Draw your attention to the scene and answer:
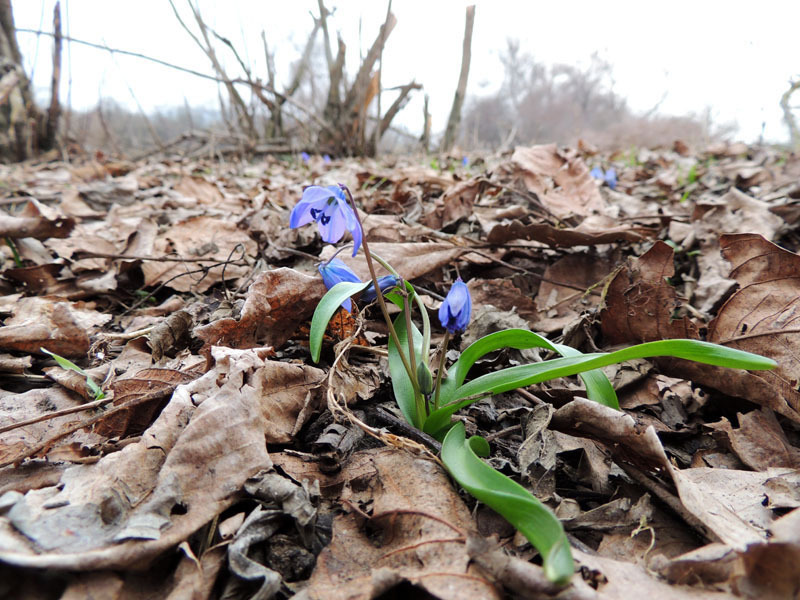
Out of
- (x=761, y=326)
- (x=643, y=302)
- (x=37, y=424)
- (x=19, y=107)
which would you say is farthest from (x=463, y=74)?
(x=19, y=107)

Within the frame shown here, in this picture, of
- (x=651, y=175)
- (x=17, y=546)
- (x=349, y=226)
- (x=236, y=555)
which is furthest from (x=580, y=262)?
(x=651, y=175)

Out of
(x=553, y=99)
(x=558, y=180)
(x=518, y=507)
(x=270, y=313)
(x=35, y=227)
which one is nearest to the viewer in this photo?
(x=518, y=507)

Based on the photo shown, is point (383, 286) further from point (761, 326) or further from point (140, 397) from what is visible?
point (761, 326)

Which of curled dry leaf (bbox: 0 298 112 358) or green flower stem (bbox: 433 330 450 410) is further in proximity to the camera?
curled dry leaf (bbox: 0 298 112 358)

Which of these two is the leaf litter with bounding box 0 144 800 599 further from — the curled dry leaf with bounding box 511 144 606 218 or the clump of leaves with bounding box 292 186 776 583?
the curled dry leaf with bounding box 511 144 606 218

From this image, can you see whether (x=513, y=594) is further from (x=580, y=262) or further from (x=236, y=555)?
(x=580, y=262)

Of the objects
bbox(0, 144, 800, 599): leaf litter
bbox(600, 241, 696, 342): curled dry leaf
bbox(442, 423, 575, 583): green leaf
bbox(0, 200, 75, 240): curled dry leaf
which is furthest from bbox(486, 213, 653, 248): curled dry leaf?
bbox(0, 200, 75, 240): curled dry leaf
